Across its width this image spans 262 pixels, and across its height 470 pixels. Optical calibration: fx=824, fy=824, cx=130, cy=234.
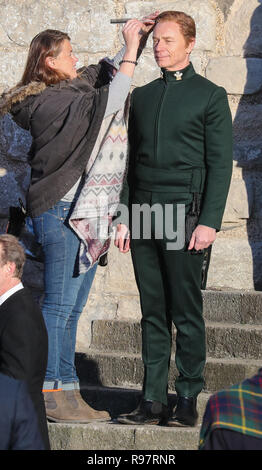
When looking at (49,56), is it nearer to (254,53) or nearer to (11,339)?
(11,339)

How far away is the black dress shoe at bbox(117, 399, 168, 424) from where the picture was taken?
10.2ft

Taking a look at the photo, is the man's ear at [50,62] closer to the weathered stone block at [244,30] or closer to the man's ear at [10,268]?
the man's ear at [10,268]

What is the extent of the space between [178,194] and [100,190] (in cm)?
31

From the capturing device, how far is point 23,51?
4.64 metres

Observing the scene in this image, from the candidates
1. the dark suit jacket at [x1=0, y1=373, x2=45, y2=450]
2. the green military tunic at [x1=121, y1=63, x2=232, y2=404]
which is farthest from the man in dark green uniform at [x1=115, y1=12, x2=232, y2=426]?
the dark suit jacket at [x1=0, y1=373, x2=45, y2=450]

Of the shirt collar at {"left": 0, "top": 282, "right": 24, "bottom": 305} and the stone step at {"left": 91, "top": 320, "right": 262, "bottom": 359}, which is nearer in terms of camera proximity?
the shirt collar at {"left": 0, "top": 282, "right": 24, "bottom": 305}

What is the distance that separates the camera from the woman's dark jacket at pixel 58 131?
315cm

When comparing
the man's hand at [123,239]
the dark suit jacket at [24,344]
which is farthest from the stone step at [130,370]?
the dark suit jacket at [24,344]

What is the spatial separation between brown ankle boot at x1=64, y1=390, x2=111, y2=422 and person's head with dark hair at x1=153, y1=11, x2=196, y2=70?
1325 mm

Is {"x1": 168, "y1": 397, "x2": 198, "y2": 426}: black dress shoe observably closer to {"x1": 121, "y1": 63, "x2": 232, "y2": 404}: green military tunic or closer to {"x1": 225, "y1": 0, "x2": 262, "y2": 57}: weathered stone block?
{"x1": 121, "y1": 63, "x2": 232, "y2": 404}: green military tunic

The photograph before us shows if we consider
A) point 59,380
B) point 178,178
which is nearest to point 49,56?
point 178,178

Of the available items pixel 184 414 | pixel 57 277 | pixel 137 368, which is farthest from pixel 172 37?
pixel 137 368

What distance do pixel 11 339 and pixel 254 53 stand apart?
2473 millimetres

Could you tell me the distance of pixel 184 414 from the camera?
3068 millimetres
